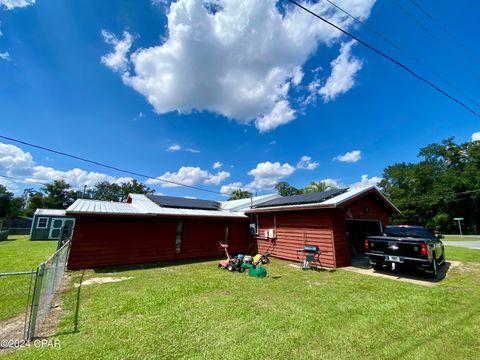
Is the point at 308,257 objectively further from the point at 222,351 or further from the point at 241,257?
the point at 222,351

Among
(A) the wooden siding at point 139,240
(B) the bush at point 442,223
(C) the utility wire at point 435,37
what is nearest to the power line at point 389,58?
(C) the utility wire at point 435,37

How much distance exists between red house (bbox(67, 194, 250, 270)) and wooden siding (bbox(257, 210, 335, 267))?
5.57 ft

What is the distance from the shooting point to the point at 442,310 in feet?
15.3

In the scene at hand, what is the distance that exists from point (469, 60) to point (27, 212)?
6815 centimetres

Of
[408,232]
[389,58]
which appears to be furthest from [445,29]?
[408,232]

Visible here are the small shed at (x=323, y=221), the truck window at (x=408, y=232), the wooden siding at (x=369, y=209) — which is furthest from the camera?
the wooden siding at (x=369, y=209)

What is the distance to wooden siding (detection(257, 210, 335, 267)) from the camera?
30.9 ft

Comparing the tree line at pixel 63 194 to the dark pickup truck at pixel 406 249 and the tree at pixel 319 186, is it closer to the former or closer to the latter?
the tree at pixel 319 186

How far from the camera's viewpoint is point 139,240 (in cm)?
1019

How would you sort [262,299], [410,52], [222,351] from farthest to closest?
[410,52], [262,299], [222,351]

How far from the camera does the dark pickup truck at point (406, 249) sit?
691cm

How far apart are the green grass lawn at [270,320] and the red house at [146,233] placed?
7.59ft

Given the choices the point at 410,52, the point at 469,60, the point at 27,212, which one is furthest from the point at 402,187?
the point at 27,212

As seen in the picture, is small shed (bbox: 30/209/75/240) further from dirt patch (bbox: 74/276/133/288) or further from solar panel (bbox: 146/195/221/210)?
dirt patch (bbox: 74/276/133/288)
